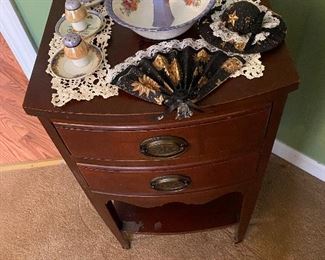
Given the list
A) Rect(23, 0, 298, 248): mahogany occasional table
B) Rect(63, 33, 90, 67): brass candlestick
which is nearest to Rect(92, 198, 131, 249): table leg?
Rect(23, 0, 298, 248): mahogany occasional table

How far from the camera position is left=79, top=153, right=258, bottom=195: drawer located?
820 millimetres

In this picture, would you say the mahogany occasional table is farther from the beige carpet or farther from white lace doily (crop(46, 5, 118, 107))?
the beige carpet

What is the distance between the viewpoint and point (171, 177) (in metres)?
0.84

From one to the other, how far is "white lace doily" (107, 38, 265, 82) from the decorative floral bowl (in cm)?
2

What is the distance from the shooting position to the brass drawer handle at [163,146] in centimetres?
72

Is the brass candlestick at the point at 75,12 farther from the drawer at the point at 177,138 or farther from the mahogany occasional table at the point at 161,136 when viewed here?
Answer: the drawer at the point at 177,138

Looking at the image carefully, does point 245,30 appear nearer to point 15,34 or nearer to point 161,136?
point 161,136

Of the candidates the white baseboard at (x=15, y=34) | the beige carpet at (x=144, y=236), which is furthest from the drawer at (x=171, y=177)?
the white baseboard at (x=15, y=34)

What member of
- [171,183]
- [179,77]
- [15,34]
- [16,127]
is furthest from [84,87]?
[16,127]

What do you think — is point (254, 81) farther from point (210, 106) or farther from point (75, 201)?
point (75, 201)

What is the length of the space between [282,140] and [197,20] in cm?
69

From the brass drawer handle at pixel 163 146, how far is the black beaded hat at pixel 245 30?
0.18 meters

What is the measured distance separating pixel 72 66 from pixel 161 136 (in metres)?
0.20

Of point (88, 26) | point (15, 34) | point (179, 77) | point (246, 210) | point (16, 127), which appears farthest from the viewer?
point (16, 127)
